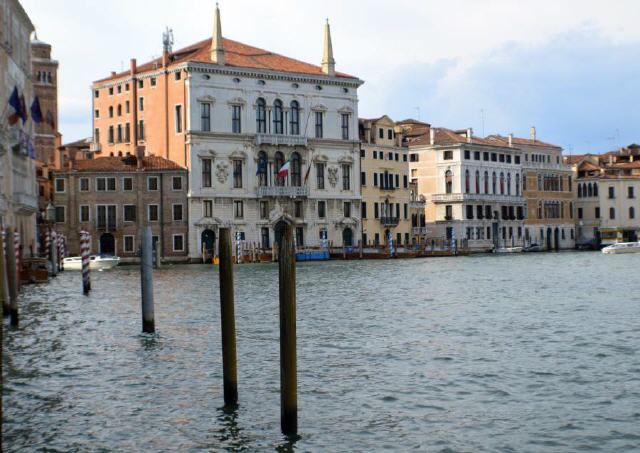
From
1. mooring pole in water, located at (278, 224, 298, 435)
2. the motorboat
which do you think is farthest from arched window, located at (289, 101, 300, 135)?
mooring pole in water, located at (278, 224, 298, 435)

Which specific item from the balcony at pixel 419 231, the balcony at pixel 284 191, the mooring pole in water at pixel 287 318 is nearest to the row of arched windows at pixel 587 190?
the balcony at pixel 419 231

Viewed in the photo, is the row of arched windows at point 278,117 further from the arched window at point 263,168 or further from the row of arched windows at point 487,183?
the row of arched windows at point 487,183

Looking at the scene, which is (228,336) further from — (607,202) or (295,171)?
(607,202)

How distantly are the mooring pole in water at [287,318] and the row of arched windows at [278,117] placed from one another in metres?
53.8

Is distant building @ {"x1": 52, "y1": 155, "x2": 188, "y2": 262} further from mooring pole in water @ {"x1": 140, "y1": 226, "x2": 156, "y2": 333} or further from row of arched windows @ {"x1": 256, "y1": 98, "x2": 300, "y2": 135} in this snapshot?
mooring pole in water @ {"x1": 140, "y1": 226, "x2": 156, "y2": 333}

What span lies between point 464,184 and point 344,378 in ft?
219

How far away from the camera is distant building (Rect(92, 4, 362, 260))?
198 feet

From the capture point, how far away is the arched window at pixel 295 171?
64.4m

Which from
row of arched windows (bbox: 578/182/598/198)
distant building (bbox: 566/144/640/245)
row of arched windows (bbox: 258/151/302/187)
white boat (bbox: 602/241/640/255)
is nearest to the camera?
row of arched windows (bbox: 258/151/302/187)

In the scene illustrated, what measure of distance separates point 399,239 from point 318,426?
62.3 m

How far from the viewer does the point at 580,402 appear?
459 inches

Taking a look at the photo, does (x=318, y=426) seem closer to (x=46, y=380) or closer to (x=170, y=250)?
(x=46, y=380)

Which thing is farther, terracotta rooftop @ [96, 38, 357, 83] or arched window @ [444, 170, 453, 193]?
arched window @ [444, 170, 453, 193]

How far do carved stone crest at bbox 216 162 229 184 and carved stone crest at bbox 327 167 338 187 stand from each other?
308 inches
